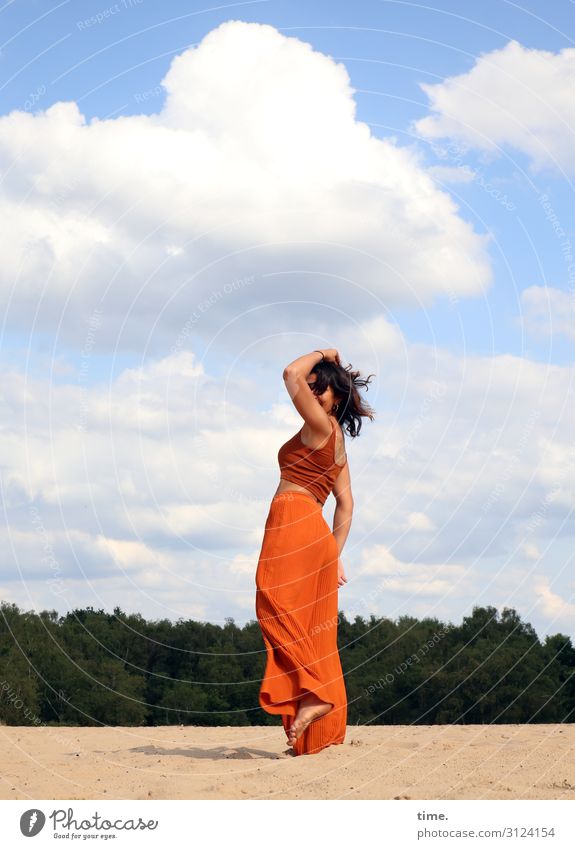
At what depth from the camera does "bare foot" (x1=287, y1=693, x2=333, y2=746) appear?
9.77 m

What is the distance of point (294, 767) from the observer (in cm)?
901

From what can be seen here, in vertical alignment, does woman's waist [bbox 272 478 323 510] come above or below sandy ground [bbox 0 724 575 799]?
above

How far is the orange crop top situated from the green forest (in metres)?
29.0

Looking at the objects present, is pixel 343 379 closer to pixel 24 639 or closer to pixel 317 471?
pixel 317 471

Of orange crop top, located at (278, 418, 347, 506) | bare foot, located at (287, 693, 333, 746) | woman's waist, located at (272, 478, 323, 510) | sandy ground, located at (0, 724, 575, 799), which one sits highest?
orange crop top, located at (278, 418, 347, 506)

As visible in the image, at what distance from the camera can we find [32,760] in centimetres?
1036

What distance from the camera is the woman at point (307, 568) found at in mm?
9766

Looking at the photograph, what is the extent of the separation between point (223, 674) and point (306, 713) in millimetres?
32577

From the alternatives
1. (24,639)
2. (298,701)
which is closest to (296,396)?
(298,701)

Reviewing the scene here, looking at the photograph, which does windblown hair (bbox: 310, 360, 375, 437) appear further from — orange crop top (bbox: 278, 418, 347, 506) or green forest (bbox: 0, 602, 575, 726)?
green forest (bbox: 0, 602, 575, 726)

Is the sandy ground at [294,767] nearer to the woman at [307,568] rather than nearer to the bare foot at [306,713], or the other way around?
the bare foot at [306,713]

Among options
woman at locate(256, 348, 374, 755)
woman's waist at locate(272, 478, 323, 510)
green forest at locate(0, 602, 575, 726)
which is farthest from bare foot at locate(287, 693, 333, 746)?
green forest at locate(0, 602, 575, 726)

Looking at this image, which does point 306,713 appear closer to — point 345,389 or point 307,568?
point 307,568

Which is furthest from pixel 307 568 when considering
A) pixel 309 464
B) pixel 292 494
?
pixel 309 464
